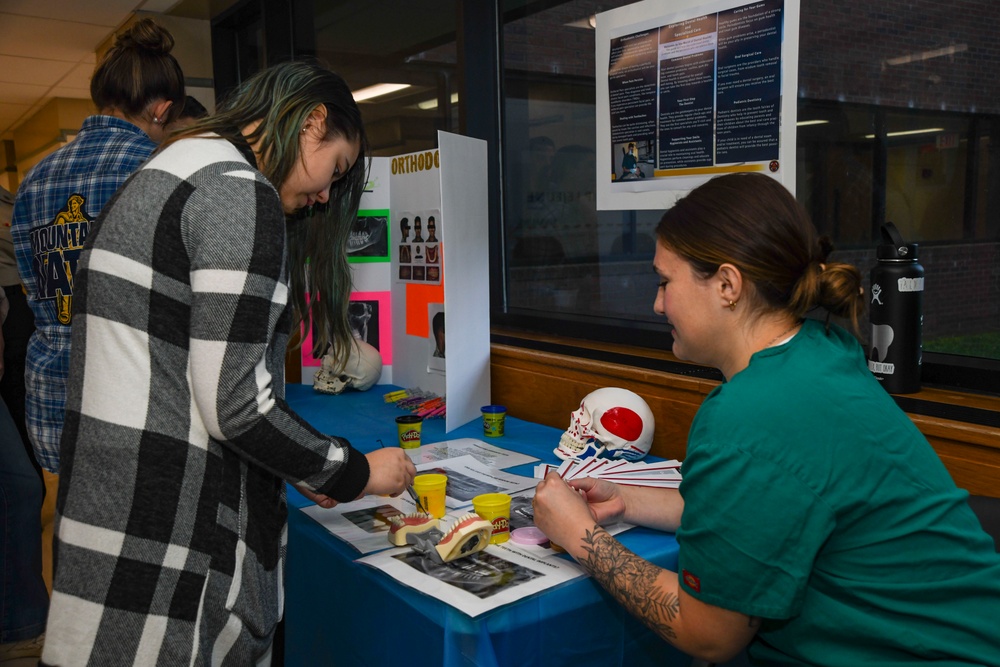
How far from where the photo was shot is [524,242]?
8.57 ft

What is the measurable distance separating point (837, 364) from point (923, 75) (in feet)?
2.92

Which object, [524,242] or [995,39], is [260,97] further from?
[524,242]

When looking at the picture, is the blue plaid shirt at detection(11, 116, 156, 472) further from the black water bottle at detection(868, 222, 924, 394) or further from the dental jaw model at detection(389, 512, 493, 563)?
the black water bottle at detection(868, 222, 924, 394)

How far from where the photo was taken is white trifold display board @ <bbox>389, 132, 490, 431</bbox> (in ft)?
6.63

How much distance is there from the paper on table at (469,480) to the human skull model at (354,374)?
0.87 meters

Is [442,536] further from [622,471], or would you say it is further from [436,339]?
[436,339]

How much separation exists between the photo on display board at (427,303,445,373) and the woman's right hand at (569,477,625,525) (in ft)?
3.57

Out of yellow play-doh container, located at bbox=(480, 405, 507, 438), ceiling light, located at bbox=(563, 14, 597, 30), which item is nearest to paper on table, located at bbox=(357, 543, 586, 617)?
yellow play-doh container, located at bbox=(480, 405, 507, 438)

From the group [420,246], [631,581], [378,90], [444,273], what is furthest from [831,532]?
[378,90]

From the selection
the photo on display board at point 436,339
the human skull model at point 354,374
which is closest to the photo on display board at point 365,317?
the human skull model at point 354,374

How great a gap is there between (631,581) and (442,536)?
33 centimetres

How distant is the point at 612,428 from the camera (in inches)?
66.1

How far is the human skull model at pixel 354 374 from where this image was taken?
252 cm

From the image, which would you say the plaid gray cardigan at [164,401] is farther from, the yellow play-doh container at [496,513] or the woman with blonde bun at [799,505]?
the woman with blonde bun at [799,505]
